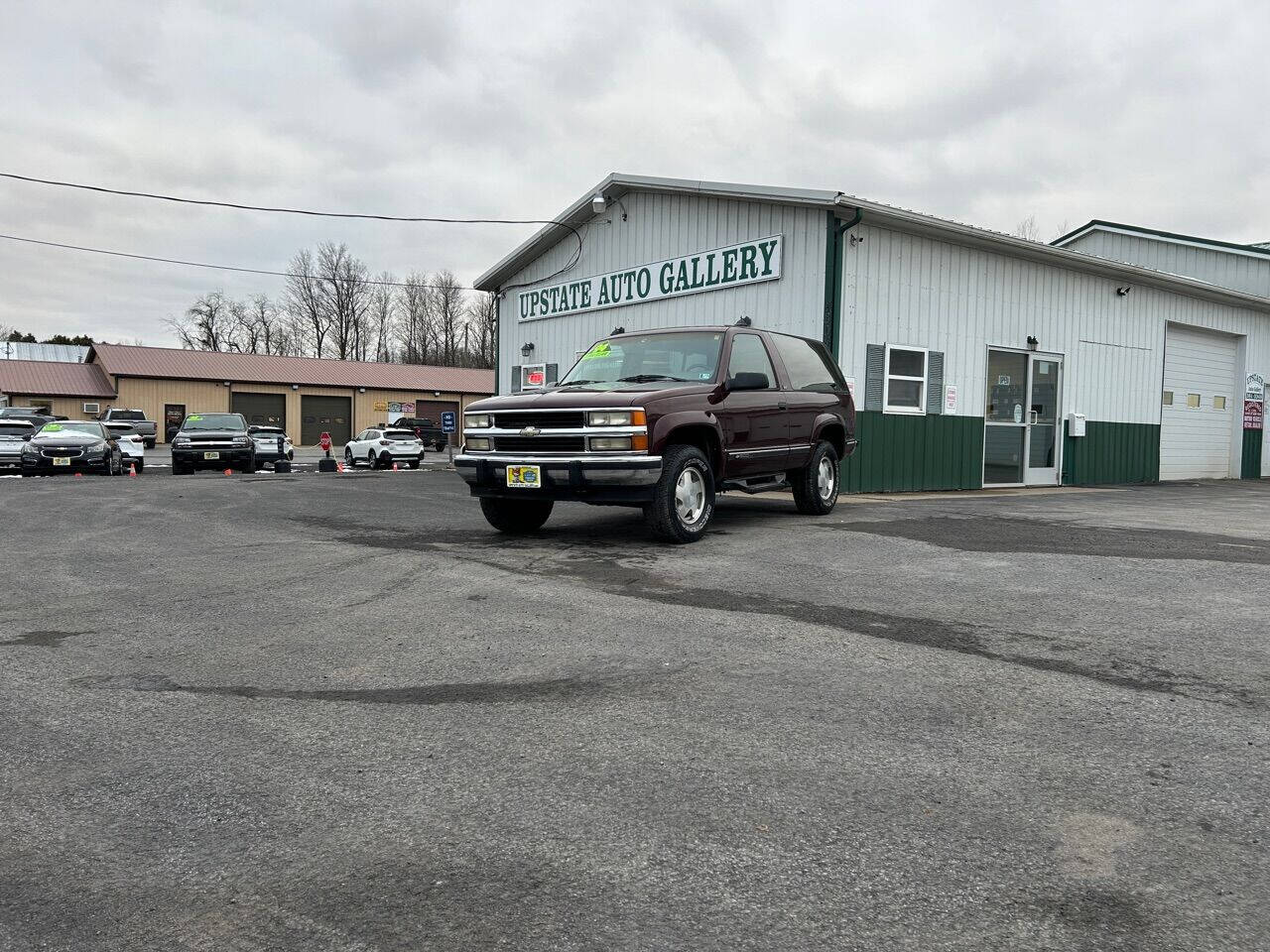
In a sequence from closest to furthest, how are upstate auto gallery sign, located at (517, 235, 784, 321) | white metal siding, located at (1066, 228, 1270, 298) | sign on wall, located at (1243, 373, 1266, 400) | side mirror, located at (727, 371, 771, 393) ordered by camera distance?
side mirror, located at (727, 371, 771, 393), upstate auto gallery sign, located at (517, 235, 784, 321), sign on wall, located at (1243, 373, 1266, 400), white metal siding, located at (1066, 228, 1270, 298)

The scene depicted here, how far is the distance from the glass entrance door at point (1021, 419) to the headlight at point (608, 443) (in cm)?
1029

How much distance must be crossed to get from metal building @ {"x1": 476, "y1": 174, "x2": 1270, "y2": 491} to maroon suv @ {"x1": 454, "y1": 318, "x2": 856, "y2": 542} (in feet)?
13.6

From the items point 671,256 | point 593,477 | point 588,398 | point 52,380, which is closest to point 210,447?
point 671,256

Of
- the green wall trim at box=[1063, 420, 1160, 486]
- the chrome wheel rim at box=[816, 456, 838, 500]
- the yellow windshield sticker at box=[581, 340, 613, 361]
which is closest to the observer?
the yellow windshield sticker at box=[581, 340, 613, 361]

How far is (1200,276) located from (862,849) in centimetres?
2530

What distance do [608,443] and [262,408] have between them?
1950 inches

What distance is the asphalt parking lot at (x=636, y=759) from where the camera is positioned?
2201 millimetres

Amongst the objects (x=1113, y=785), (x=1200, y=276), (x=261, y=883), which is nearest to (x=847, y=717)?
(x=1113, y=785)

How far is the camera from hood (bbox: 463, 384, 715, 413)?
771 cm

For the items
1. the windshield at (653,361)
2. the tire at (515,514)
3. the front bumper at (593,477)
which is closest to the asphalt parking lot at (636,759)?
the front bumper at (593,477)

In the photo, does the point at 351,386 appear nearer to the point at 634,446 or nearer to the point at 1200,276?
the point at 1200,276

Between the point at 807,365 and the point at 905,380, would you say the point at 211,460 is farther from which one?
the point at 807,365

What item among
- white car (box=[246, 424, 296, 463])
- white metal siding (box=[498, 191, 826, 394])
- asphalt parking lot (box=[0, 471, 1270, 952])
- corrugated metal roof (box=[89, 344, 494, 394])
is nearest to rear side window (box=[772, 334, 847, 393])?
white metal siding (box=[498, 191, 826, 394])

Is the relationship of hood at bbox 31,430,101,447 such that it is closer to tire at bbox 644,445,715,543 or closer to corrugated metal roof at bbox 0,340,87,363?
tire at bbox 644,445,715,543
